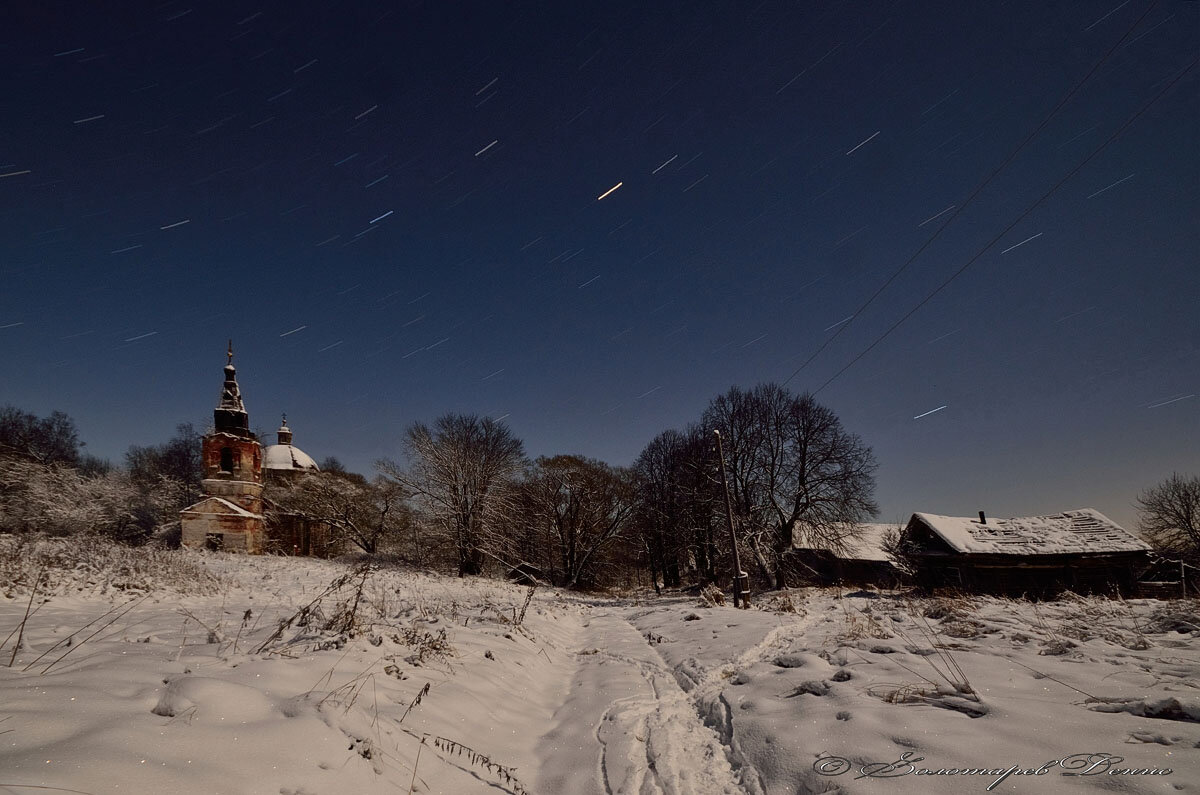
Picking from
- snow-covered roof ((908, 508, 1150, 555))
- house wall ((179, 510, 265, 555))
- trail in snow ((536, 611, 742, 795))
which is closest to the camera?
trail in snow ((536, 611, 742, 795))

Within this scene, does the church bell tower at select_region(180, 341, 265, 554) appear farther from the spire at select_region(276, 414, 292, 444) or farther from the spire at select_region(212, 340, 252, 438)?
the spire at select_region(276, 414, 292, 444)

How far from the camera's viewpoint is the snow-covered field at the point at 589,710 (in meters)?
2.21

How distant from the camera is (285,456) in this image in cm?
4178

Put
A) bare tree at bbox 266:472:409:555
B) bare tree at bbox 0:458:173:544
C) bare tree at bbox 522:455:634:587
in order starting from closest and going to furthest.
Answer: bare tree at bbox 0:458:173:544 → bare tree at bbox 266:472:409:555 → bare tree at bbox 522:455:634:587

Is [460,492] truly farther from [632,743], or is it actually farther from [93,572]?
[632,743]

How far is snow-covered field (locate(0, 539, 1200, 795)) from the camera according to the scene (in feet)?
7.25

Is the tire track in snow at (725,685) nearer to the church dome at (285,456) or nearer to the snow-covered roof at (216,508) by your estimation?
the snow-covered roof at (216,508)

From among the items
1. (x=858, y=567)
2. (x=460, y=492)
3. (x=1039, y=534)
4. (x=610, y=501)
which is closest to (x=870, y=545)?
(x=858, y=567)

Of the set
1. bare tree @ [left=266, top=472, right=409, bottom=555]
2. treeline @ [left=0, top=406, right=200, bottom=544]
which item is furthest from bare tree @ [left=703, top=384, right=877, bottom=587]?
treeline @ [left=0, top=406, right=200, bottom=544]

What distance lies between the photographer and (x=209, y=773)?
6.80 ft

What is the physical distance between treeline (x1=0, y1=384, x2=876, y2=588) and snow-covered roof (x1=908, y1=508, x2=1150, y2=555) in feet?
15.2

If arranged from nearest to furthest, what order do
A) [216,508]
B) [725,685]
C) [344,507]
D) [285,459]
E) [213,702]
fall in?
[213,702] → [725,685] → [216,508] → [344,507] → [285,459]

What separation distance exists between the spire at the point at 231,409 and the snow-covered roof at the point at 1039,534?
43.4 metres

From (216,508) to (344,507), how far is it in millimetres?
7118
